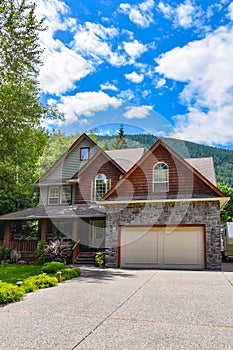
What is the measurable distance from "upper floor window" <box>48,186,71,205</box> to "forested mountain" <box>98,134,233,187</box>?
422 centimetres

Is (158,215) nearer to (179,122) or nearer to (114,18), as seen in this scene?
(179,122)

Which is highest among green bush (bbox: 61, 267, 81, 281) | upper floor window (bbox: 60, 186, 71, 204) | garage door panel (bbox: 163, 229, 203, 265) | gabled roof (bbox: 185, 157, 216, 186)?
gabled roof (bbox: 185, 157, 216, 186)

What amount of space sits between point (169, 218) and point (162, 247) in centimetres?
152

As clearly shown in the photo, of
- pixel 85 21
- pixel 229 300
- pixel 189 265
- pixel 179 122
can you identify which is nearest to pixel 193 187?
pixel 189 265

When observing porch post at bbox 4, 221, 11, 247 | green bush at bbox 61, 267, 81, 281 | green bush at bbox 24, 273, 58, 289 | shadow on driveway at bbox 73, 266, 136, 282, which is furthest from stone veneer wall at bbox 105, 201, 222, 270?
porch post at bbox 4, 221, 11, 247

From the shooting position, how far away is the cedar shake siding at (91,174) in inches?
820

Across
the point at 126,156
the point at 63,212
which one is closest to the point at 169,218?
the point at 63,212

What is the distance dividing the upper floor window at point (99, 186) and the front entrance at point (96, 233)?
1.57m

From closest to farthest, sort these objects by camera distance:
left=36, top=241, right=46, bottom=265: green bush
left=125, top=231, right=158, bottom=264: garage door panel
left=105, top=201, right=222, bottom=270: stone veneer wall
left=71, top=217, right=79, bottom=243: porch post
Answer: left=105, top=201, right=222, bottom=270: stone veneer wall
left=125, top=231, right=158, bottom=264: garage door panel
left=36, top=241, right=46, bottom=265: green bush
left=71, top=217, right=79, bottom=243: porch post

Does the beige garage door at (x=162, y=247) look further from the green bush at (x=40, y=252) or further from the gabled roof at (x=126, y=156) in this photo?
the gabled roof at (x=126, y=156)

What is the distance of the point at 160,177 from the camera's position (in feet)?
54.3

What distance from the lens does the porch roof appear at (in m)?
18.3

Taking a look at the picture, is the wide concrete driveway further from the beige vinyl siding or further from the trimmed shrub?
the beige vinyl siding

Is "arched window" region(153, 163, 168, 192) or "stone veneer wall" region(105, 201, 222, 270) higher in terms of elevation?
"arched window" region(153, 163, 168, 192)
